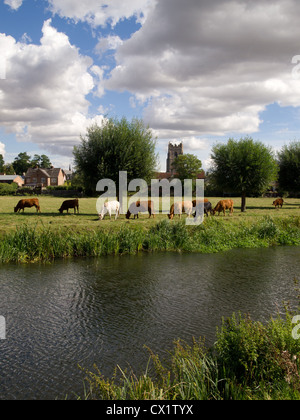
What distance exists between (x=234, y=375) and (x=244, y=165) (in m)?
30.7

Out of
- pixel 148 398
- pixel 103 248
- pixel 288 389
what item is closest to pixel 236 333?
pixel 288 389

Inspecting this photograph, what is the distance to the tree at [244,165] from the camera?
115ft

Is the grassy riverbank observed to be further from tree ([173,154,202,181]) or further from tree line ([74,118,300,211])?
tree ([173,154,202,181])

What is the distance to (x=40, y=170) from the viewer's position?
117 meters

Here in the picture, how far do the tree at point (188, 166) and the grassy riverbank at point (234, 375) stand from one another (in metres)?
93.9

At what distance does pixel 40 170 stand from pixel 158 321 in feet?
374

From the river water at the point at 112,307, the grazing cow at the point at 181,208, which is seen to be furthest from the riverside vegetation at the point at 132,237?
the grazing cow at the point at 181,208

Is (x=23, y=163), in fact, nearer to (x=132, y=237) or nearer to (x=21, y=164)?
(x=21, y=164)

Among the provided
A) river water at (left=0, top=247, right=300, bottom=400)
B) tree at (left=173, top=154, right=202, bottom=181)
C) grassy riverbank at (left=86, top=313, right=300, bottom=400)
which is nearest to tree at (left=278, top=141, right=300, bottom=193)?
river water at (left=0, top=247, right=300, bottom=400)

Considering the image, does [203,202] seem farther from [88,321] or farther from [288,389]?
[288,389]

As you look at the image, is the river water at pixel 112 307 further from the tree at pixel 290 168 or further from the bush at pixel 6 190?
the bush at pixel 6 190

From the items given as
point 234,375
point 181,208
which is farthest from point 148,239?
point 234,375

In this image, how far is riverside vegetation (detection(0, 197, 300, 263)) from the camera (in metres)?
18.3

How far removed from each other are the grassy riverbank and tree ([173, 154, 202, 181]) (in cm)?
9389
